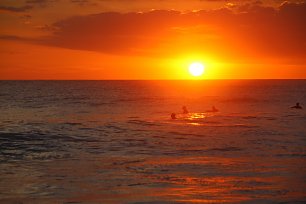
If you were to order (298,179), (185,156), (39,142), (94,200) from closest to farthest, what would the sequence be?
(94,200), (298,179), (185,156), (39,142)

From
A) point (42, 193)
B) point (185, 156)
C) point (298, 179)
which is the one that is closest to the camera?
point (42, 193)

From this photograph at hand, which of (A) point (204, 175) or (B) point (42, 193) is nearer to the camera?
(B) point (42, 193)

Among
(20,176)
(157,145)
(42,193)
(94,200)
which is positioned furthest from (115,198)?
(157,145)

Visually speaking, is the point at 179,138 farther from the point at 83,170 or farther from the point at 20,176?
the point at 20,176

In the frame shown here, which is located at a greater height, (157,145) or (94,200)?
(157,145)

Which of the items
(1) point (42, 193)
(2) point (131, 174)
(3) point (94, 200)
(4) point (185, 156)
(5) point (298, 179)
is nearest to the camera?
(3) point (94, 200)

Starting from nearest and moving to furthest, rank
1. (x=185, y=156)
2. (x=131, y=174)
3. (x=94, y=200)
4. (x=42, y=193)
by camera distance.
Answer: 1. (x=94, y=200)
2. (x=42, y=193)
3. (x=131, y=174)
4. (x=185, y=156)

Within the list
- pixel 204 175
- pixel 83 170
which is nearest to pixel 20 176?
pixel 83 170

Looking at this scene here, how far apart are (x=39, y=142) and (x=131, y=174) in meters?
12.7

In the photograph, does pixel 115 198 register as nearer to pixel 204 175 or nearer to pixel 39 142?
pixel 204 175

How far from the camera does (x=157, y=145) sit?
2661cm

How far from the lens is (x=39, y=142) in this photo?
28.5 metres

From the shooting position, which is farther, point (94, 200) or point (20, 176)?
point (20, 176)

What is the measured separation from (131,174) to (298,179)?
7.00 metres
